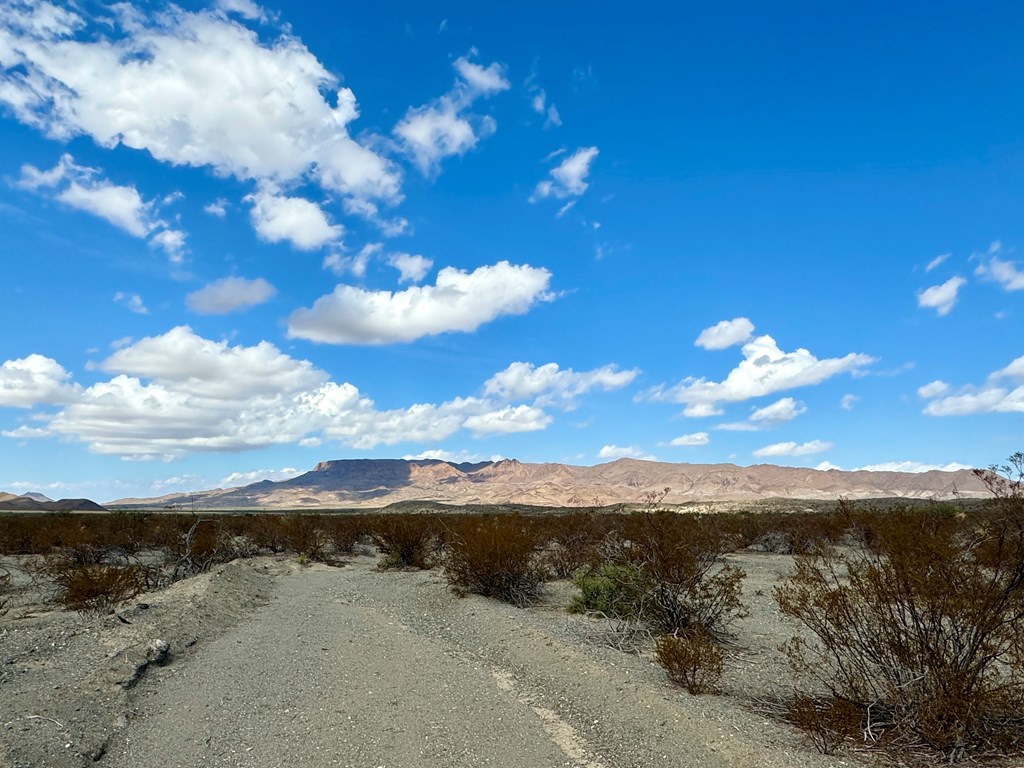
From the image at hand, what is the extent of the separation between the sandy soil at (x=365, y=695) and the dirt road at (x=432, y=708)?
1.0 inches

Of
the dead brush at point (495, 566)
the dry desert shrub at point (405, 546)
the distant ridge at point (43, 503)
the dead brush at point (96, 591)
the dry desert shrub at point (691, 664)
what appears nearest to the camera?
the dry desert shrub at point (691, 664)

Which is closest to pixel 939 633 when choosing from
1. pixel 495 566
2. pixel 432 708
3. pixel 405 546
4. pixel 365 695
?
pixel 432 708

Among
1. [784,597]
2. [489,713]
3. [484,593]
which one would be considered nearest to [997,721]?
[784,597]

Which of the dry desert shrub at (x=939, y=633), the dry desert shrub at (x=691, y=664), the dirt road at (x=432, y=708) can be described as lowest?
the dirt road at (x=432, y=708)

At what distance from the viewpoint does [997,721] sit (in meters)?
5.23

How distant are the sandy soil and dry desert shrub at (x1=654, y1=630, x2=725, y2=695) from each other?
0.20 m

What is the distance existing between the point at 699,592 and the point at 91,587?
37.9 feet

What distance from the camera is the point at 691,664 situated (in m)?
7.40

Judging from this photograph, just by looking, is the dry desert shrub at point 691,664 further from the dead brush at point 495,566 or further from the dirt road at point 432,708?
the dead brush at point 495,566

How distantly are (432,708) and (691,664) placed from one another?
2998 millimetres

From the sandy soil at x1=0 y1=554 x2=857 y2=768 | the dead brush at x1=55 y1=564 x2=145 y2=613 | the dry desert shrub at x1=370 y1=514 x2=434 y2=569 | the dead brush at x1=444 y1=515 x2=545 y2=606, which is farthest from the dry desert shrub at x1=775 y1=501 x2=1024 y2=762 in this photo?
the dry desert shrub at x1=370 y1=514 x2=434 y2=569

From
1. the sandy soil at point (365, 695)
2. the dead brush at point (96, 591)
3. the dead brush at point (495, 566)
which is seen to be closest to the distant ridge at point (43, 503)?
the dead brush at point (96, 591)

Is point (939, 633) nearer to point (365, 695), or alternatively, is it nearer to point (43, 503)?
point (365, 695)

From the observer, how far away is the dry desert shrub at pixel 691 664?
24.2ft
